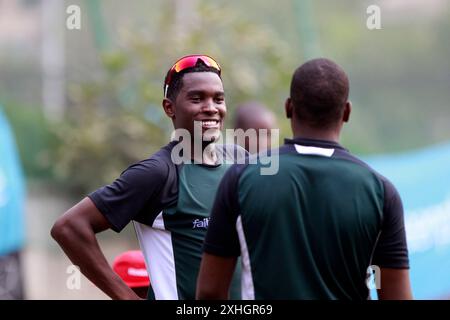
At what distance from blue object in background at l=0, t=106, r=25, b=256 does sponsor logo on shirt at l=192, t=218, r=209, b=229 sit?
14.8 ft

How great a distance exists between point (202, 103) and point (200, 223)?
1.96 ft

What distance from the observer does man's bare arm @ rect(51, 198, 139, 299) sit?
4336 mm

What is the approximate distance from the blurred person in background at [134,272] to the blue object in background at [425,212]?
13.1ft

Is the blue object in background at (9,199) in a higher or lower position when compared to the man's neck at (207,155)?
lower

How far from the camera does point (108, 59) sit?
10.1 m

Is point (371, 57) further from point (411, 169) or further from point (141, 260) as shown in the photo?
point (141, 260)

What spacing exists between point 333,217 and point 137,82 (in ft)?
22.9

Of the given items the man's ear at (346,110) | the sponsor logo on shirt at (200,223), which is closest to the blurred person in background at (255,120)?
the sponsor logo on shirt at (200,223)

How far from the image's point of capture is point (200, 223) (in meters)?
4.45

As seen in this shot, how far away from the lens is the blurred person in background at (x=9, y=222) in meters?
8.62

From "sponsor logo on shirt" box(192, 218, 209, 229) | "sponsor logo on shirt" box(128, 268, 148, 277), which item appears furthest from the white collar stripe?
"sponsor logo on shirt" box(128, 268, 148, 277)

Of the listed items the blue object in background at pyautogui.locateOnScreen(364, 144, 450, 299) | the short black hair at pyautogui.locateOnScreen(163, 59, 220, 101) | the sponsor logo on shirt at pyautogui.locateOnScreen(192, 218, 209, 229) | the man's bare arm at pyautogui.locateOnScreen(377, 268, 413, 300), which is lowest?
the blue object in background at pyautogui.locateOnScreen(364, 144, 450, 299)

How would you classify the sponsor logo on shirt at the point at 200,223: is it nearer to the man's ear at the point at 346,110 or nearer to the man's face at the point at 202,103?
the man's face at the point at 202,103

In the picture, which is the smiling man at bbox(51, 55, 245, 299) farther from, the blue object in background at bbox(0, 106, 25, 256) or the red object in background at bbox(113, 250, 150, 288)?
the blue object in background at bbox(0, 106, 25, 256)
